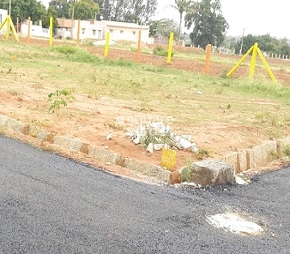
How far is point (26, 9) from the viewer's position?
6612 centimetres

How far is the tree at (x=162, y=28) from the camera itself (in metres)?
88.0

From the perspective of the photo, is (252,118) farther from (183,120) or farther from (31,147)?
(31,147)

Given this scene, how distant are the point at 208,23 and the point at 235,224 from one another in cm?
7943

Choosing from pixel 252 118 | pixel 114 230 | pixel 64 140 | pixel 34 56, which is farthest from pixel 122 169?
pixel 34 56

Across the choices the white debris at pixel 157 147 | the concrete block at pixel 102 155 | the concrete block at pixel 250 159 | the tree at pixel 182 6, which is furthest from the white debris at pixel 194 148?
the tree at pixel 182 6

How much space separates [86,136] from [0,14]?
54853mm

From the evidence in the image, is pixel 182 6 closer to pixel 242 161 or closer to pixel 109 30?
pixel 109 30

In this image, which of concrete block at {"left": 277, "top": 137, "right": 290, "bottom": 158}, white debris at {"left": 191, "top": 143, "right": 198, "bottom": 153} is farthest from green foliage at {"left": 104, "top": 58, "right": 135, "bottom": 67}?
white debris at {"left": 191, "top": 143, "right": 198, "bottom": 153}

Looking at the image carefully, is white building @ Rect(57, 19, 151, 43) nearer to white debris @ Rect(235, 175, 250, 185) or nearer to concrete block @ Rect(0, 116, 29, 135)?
concrete block @ Rect(0, 116, 29, 135)

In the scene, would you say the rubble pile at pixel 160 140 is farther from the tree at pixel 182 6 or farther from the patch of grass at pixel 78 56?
the tree at pixel 182 6

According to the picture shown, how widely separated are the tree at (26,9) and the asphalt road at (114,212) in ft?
207

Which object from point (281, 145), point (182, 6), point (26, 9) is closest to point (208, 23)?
point (182, 6)

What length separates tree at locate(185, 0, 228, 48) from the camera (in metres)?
80.7

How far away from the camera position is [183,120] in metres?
8.62
